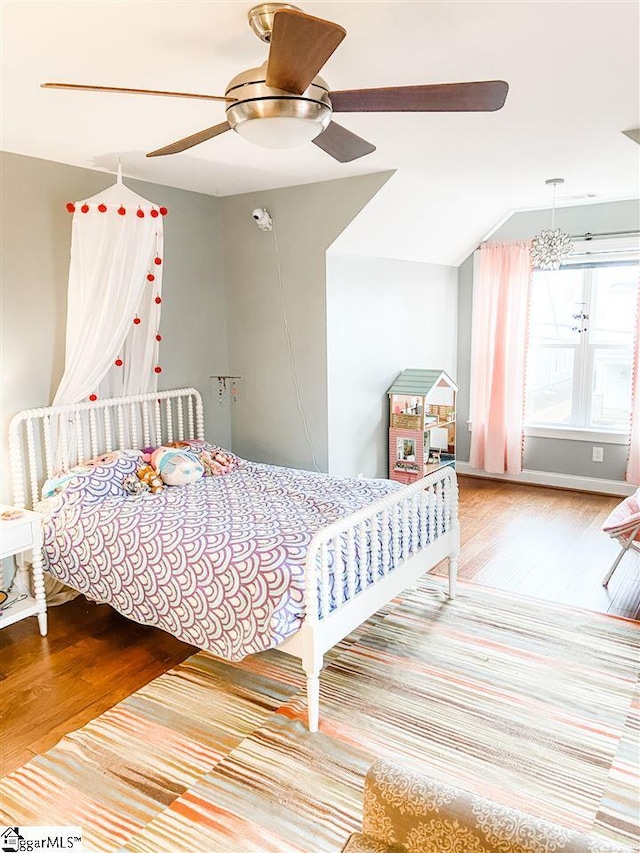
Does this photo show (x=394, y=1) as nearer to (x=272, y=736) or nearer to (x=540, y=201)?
(x=272, y=736)

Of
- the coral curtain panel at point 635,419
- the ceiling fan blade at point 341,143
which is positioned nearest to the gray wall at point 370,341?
the coral curtain panel at point 635,419

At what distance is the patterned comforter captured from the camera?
2.51m

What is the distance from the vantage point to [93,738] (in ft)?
7.93

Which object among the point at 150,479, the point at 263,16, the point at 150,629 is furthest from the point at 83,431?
the point at 263,16

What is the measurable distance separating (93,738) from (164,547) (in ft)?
2.57

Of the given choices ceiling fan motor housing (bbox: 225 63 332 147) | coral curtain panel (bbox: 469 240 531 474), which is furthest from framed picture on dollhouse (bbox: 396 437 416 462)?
ceiling fan motor housing (bbox: 225 63 332 147)

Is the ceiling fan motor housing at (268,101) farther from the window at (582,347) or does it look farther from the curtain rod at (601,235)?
the window at (582,347)

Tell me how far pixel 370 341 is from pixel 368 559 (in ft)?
7.78

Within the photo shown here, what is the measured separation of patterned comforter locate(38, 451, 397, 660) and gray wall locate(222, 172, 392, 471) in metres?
0.88

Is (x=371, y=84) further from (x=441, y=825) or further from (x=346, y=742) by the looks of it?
(x=346, y=742)

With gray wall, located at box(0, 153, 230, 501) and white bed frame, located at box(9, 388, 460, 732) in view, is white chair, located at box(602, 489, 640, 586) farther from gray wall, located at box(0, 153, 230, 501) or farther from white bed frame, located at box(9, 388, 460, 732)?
gray wall, located at box(0, 153, 230, 501)

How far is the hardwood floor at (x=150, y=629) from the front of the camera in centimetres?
261

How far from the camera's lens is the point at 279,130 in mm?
1850

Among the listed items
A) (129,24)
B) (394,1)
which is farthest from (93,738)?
A: (394,1)
